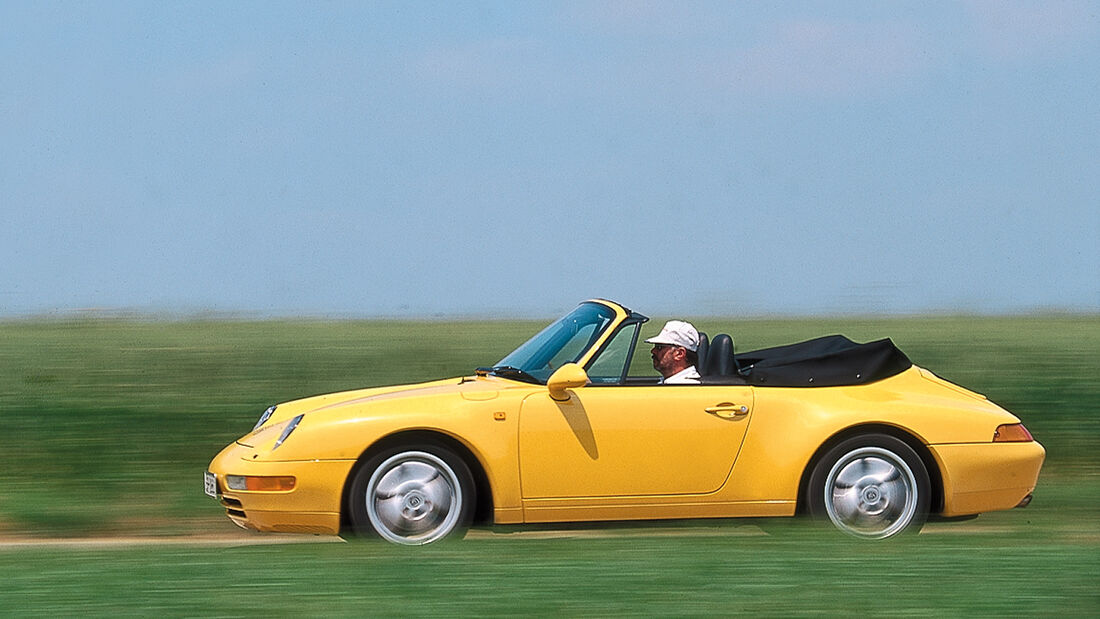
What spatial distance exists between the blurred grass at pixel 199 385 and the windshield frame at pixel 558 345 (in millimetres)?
3318

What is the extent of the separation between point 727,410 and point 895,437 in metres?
0.97

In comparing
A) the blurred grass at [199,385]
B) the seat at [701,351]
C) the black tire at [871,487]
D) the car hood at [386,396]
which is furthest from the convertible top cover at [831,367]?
the blurred grass at [199,385]

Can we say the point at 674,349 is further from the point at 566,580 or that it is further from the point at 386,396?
the point at 566,580

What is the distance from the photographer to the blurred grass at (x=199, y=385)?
12.5 m

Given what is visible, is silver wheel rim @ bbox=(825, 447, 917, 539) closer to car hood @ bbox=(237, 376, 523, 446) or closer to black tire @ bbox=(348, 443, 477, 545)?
car hood @ bbox=(237, 376, 523, 446)

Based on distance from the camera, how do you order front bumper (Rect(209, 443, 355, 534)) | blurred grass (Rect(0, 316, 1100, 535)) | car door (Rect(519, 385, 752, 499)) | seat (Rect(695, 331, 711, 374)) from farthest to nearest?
blurred grass (Rect(0, 316, 1100, 535)) < seat (Rect(695, 331, 711, 374)) < car door (Rect(519, 385, 752, 499)) < front bumper (Rect(209, 443, 355, 534))

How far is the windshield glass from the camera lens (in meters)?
9.20

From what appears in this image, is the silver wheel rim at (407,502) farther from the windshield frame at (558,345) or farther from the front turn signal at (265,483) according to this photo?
the windshield frame at (558,345)

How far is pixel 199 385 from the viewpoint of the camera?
1520 cm

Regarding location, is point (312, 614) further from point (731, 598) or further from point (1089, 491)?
point (1089, 491)

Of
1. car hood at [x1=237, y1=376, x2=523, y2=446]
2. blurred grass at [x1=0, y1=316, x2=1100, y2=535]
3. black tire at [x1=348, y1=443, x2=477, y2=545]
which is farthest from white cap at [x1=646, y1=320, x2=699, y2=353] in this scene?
blurred grass at [x1=0, y1=316, x2=1100, y2=535]

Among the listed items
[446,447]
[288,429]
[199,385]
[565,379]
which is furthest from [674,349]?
[199,385]

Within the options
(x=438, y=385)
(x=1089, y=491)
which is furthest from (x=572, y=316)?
(x=1089, y=491)

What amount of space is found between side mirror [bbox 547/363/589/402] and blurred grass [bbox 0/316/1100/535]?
390 cm
